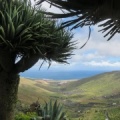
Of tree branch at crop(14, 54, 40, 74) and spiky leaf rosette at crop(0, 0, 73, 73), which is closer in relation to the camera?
spiky leaf rosette at crop(0, 0, 73, 73)

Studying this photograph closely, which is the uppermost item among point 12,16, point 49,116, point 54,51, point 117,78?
point 117,78

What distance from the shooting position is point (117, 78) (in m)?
98.1

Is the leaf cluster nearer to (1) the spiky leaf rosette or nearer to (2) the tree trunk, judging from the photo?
(1) the spiky leaf rosette

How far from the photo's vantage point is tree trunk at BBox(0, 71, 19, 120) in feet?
23.3

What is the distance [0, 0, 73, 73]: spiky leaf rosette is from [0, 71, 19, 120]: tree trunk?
0.22 meters

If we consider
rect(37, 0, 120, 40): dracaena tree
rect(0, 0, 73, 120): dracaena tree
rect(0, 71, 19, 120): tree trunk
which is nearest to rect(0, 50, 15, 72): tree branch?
rect(0, 0, 73, 120): dracaena tree

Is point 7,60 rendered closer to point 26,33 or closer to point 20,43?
point 20,43

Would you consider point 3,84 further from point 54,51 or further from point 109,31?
point 109,31

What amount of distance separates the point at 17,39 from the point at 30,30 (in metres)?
0.31

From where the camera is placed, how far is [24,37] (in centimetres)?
655


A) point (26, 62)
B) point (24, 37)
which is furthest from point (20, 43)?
point (26, 62)

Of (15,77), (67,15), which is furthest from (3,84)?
(67,15)

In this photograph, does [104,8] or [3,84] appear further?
[3,84]

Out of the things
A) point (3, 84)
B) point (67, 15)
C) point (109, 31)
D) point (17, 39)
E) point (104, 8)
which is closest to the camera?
point (104, 8)
